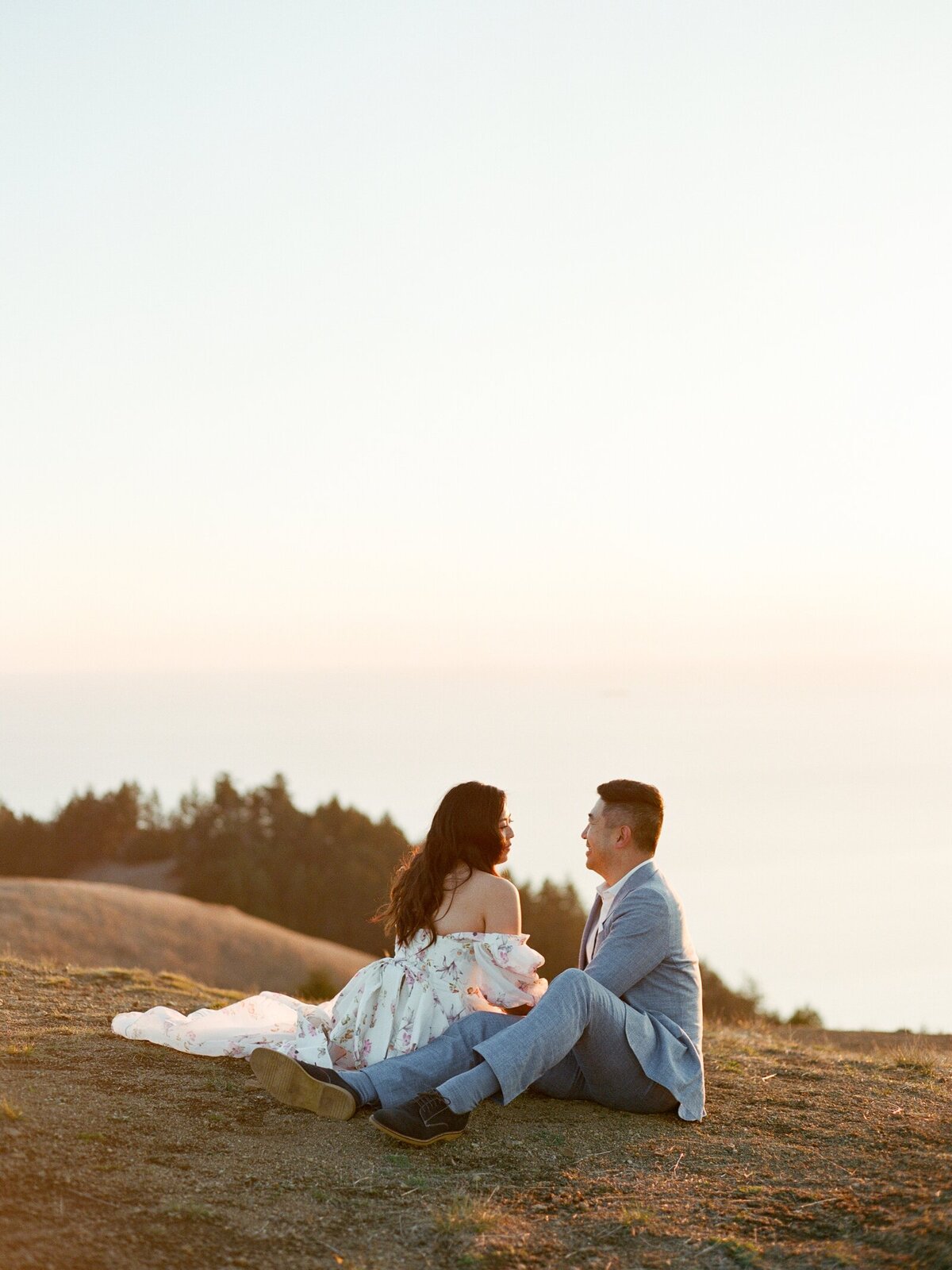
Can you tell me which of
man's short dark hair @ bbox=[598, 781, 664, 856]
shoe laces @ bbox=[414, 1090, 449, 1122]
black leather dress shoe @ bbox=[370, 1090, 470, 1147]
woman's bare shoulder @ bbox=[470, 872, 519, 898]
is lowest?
black leather dress shoe @ bbox=[370, 1090, 470, 1147]

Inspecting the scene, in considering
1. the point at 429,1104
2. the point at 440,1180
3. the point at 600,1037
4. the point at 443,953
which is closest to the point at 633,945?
the point at 600,1037

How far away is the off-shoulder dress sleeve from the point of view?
5.89 m

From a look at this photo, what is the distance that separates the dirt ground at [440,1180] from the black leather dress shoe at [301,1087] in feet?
0.28

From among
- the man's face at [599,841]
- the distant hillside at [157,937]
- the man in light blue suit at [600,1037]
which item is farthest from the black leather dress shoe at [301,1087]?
the distant hillside at [157,937]

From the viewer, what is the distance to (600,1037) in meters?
5.47

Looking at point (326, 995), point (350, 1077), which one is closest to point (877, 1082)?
point (350, 1077)

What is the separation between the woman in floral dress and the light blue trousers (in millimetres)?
307

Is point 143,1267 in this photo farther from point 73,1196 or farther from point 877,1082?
point 877,1082

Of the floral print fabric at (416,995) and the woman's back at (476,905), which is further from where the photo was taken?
the woman's back at (476,905)

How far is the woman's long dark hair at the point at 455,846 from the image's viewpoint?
5.95 meters

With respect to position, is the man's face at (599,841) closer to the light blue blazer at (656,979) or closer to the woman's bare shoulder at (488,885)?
the light blue blazer at (656,979)

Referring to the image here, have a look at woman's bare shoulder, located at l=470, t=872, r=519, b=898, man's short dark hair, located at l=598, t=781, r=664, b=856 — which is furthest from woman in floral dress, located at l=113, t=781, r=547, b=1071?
man's short dark hair, located at l=598, t=781, r=664, b=856

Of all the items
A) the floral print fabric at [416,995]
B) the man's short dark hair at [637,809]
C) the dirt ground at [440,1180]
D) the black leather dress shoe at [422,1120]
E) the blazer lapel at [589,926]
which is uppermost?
the man's short dark hair at [637,809]

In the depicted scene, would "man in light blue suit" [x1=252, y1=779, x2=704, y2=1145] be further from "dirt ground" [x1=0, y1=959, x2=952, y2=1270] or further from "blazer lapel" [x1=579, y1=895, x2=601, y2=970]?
"dirt ground" [x1=0, y1=959, x2=952, y2=1270]
